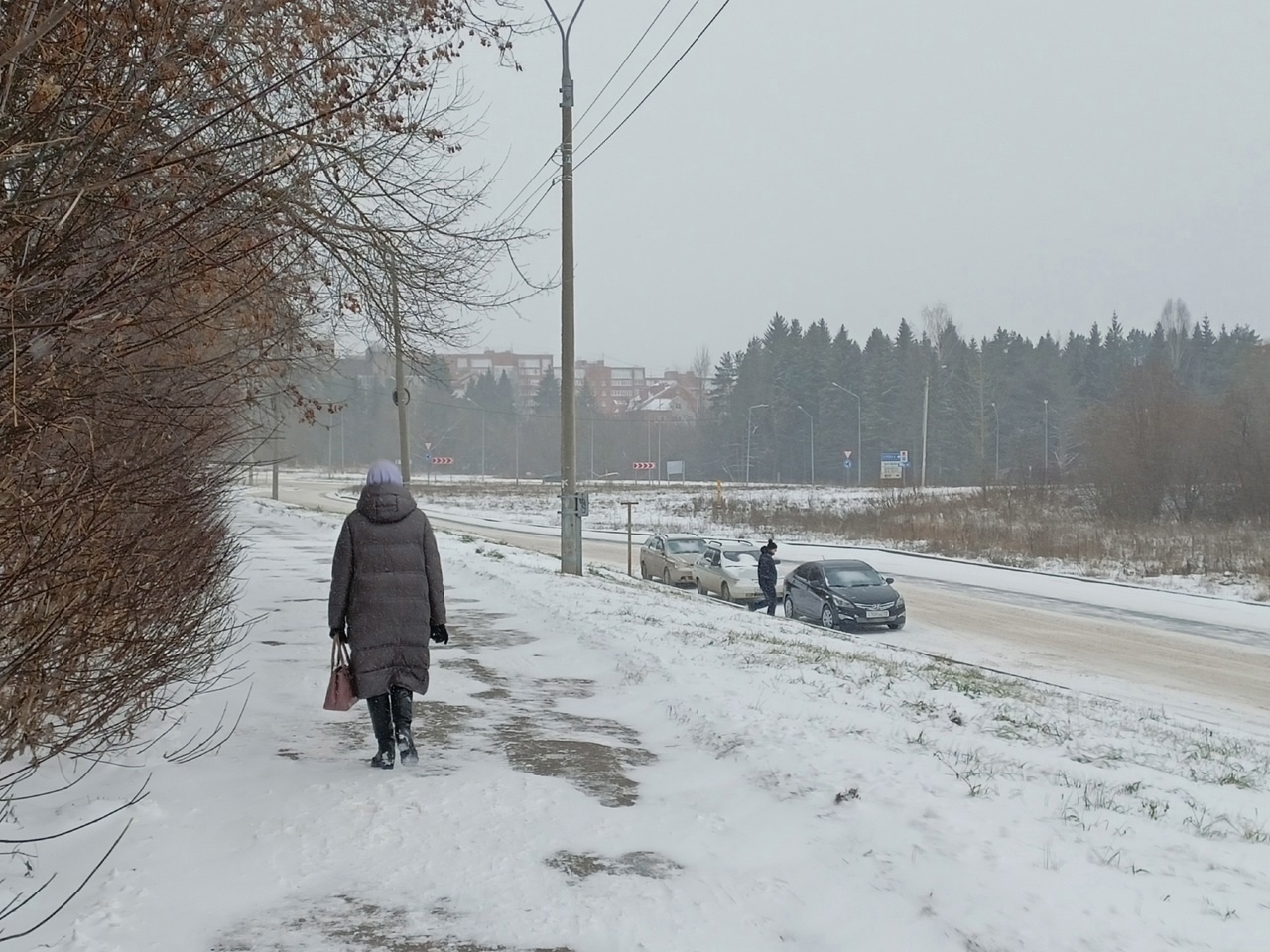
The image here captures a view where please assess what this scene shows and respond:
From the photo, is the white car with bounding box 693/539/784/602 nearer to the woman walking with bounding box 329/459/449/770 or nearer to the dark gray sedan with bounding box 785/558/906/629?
the dark gray sedan with bounding box 785/558/906/629

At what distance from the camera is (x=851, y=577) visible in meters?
21.5

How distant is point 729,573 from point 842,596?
16.9ft

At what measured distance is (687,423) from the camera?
444 ft

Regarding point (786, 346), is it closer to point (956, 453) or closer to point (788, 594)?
point (956, 453)

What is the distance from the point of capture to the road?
A: 1465 cm

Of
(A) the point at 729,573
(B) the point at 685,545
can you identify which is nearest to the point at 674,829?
(A) the point at 729,573

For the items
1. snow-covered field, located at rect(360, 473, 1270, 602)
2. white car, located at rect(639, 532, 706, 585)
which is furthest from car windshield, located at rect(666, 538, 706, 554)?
snow-covered field, located at rect(360, 473, 1270, 602)

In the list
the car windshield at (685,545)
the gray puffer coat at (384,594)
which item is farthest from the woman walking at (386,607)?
the car windshield at (685,545)

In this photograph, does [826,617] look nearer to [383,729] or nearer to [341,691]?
[383,729]

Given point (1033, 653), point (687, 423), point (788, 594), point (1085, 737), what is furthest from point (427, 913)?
point (687, 423)

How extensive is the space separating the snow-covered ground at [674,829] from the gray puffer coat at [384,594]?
60 centimetres

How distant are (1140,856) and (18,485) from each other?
15.0ft

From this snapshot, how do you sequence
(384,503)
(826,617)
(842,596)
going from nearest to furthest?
(384,503) < (842,596) < (826,617)

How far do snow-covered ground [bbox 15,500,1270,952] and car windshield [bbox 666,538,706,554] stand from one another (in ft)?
65.1
